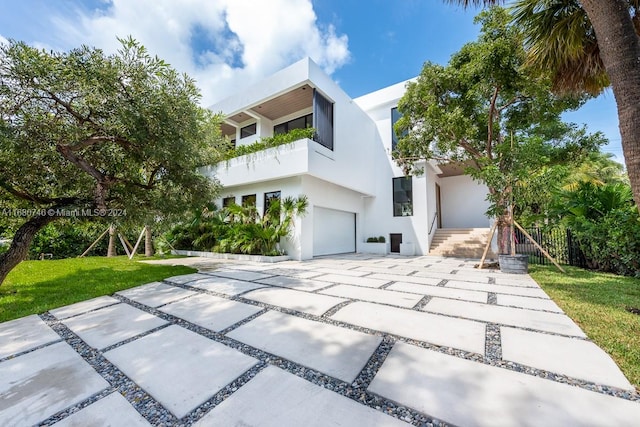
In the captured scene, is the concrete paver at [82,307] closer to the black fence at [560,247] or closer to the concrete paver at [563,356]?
the concrete paver at [563,356]

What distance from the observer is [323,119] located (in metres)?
9.61

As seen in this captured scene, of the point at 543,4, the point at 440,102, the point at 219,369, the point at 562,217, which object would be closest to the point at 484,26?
the point at 440,102

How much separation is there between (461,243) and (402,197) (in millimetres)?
3300

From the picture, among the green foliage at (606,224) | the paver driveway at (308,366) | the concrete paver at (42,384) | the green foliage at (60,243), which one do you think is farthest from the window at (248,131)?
the green foliage at (606,224)

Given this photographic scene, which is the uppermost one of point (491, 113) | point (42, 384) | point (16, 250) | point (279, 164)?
point (491, 113)

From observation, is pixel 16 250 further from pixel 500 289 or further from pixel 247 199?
pixel 500 289

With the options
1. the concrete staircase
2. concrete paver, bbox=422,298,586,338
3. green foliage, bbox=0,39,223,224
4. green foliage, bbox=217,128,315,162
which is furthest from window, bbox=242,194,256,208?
concrete paver, bbox=422,298,586,338

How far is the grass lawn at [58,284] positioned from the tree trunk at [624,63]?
6.49 metres

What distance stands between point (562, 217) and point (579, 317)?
5.62 metres

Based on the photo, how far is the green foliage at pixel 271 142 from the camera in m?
8.71

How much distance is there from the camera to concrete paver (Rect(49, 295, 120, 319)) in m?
3.12

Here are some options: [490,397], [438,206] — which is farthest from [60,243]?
[438,206]

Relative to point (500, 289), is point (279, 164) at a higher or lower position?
higher

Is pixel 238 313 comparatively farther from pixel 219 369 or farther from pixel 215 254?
pixel 215 254
